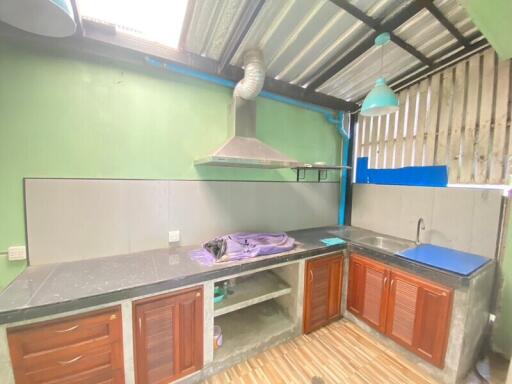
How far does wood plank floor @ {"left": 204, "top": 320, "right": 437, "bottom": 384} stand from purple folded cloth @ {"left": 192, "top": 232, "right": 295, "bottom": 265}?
837 millimetres

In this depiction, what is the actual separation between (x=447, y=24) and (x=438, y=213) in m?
1.58

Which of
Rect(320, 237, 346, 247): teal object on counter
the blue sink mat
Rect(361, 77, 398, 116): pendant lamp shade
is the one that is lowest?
Rect(320, 237, 346, 247): teal object on counter

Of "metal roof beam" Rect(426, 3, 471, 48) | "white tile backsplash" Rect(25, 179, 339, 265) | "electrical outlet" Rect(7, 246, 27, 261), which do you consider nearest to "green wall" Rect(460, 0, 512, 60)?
"metal roof beam" Rect(426, 3, 471, 48)

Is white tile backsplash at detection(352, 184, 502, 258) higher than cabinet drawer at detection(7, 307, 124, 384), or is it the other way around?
white tile backsplash at detection(352, 184, 502, 258)

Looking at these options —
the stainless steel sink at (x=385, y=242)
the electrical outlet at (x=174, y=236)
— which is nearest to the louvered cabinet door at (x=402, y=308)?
the stainless steel sink at (x=385, y=242)

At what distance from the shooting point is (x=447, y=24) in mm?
1647

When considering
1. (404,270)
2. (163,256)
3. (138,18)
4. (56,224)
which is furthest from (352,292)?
(138,18)

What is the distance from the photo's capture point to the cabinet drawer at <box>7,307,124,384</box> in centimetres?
101

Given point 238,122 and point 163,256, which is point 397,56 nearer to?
point 238,122

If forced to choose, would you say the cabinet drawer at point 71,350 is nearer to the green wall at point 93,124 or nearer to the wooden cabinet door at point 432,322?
the green wall at point 93,124

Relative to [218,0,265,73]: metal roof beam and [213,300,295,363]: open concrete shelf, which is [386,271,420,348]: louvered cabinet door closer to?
[213,300,295,363]: open concrete shelf

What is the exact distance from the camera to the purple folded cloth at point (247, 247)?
163 cm

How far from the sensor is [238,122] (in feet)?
6.23

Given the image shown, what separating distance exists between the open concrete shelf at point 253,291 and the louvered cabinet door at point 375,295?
2.44ft
